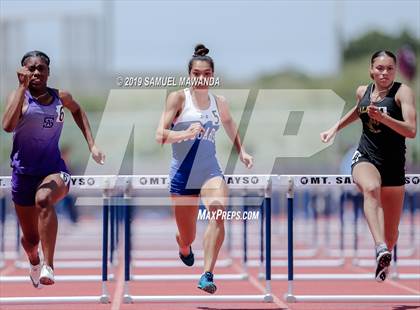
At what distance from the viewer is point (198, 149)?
9688mm

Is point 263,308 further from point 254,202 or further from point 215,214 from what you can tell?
point 254,202

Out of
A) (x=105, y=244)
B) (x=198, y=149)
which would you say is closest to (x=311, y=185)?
(x=198, y=149)

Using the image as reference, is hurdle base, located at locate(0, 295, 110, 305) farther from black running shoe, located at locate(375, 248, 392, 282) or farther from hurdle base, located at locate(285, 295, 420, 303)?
black running shoe, located at locate(375, 248, 392, 282)

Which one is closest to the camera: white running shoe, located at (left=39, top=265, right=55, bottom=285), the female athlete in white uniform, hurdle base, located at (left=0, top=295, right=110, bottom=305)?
white running shoe, located at (left=39, top=265, right=55, bottom=285)

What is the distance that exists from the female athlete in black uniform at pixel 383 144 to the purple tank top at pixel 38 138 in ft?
7.75

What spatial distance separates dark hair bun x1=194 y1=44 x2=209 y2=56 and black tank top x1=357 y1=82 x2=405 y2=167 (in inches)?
55.2

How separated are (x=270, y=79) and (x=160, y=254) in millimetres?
47452

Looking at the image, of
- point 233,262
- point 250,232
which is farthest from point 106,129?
point 233,262

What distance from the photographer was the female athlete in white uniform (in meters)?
9.40

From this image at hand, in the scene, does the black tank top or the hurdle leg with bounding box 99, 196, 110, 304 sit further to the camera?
the hurdle leg with bounding box 99, 196, 110, 304

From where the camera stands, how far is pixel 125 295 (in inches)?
419

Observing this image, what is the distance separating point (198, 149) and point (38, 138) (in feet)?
4.55

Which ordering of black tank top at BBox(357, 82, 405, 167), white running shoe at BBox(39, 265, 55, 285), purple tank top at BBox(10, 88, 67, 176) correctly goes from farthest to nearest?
black tank top at BBox(357, 82, 405, 167) < purple tank top at BBox(10, 88, 67, 176) < white running shoe at BBox(39, 265, 55, 285)

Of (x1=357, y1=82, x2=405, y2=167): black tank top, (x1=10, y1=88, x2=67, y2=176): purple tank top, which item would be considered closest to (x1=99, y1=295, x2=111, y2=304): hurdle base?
(x1=10, y1=88, x2=67, y2=176): purple tank top
